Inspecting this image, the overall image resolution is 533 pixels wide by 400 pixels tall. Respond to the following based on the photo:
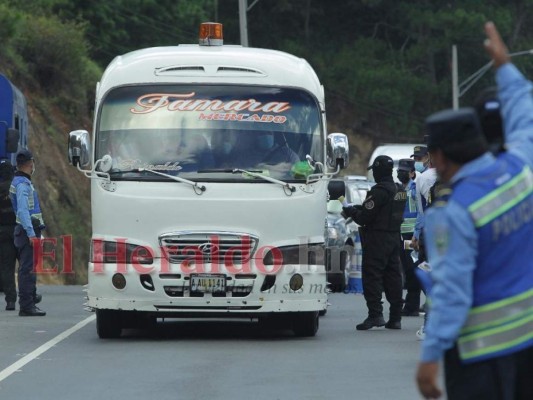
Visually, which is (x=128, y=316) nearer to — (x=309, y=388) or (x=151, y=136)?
(x=151, y=136)

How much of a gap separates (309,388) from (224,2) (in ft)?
182

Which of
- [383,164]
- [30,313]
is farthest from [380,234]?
[30,313]

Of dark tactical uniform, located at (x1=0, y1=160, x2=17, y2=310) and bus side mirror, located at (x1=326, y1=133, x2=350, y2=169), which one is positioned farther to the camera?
dark tactical uniform, located at (x1=0, y1=160, x2=17, y2=310)

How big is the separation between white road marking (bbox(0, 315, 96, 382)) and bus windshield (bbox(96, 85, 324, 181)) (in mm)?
1755

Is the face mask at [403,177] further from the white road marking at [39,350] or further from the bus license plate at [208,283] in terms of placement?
the bus license plate at [208,283]

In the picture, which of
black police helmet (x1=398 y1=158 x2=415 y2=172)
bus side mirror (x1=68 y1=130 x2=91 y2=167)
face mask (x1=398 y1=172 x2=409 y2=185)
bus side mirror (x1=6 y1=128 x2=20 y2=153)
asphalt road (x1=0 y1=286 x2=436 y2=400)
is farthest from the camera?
bus side mirror (x1=6 y1=128 x2=20 y2=153)

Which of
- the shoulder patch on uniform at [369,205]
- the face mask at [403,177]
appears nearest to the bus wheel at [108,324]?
the shoulder patch on uniform at [369,205]

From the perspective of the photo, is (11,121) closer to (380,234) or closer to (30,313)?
(30,313)

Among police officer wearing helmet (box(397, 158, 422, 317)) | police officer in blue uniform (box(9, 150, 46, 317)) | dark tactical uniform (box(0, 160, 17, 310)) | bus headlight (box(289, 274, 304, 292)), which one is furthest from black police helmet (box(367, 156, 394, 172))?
dark tactical uniform (box(0, 160, 17, 310))

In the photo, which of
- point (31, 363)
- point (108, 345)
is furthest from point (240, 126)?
point (31, 363)

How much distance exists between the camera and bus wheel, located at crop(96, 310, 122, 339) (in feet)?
49.5

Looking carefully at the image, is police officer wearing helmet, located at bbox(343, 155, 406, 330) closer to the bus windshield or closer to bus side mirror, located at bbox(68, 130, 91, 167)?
the bus windshield

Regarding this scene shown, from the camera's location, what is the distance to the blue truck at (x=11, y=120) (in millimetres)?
21750

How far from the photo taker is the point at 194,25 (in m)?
58.2
